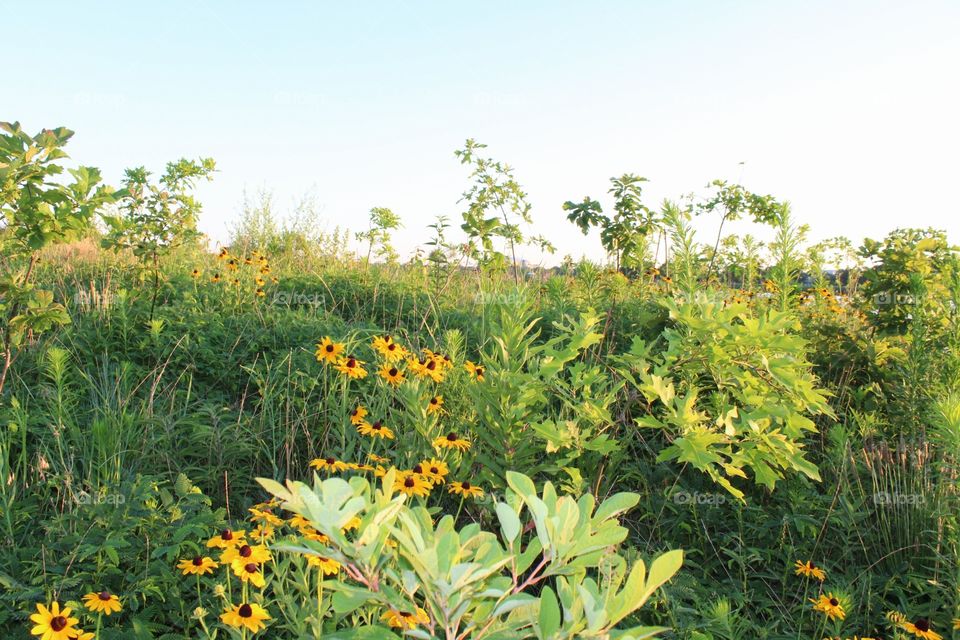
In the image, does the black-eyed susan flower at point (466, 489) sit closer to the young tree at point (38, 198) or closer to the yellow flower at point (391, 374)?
the yellow flower at point (391, 374)

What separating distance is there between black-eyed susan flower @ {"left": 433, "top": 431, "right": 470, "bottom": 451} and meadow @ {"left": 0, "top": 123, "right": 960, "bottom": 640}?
0.02m

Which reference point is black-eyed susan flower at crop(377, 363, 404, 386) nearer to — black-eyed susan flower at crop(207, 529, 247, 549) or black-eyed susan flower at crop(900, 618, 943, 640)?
black-eyed susan flower at crop(207, 529, 247, 549)

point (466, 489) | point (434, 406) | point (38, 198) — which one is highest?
point (38, 198)

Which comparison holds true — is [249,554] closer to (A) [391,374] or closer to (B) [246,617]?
(B) [246,617]

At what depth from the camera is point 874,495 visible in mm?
3500

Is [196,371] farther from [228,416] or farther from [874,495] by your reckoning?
[874,495]

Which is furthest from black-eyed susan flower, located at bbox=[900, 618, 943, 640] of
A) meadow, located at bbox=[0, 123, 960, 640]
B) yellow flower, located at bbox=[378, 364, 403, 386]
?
yellow flower, located at bbox=[378, 364, 403, 386]

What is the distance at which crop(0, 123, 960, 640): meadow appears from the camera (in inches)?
74.6

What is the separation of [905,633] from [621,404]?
6.06 feet

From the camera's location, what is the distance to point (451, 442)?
3.22 meters

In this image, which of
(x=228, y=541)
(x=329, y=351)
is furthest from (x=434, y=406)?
(x=228, y=541)

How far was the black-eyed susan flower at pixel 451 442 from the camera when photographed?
10.6ft

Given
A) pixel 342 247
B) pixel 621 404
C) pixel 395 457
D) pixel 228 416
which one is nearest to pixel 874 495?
pixel 621 404

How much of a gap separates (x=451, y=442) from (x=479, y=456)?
0.15 meters
